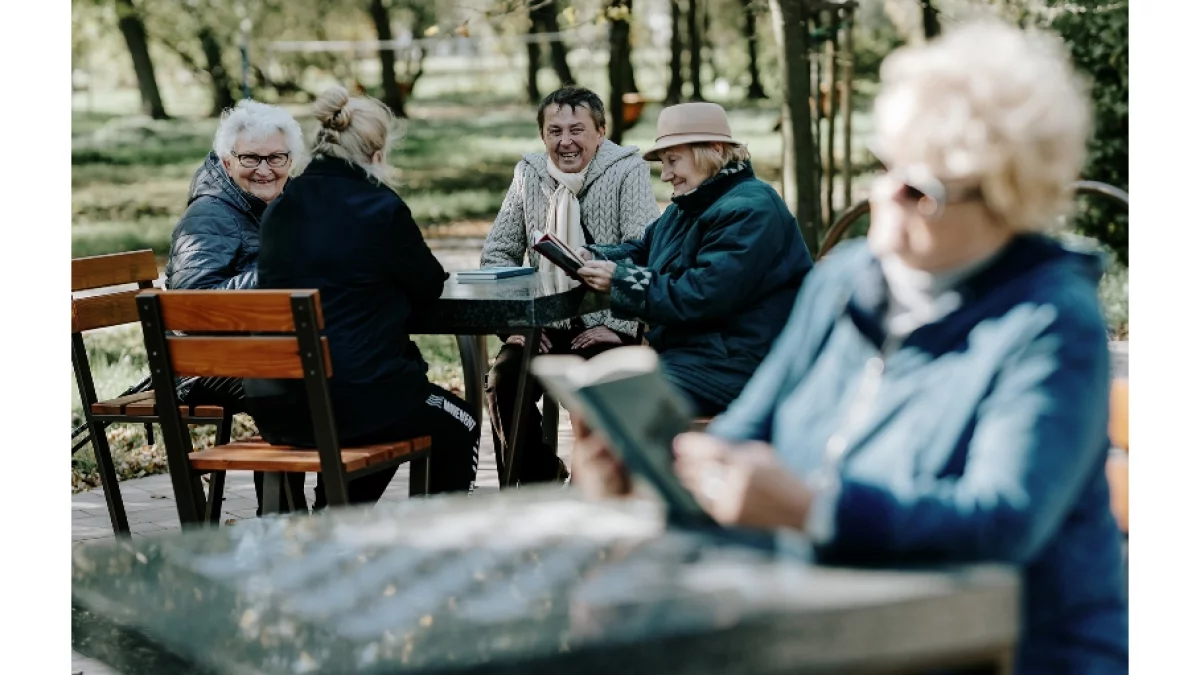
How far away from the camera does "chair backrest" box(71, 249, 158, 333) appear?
204 inches

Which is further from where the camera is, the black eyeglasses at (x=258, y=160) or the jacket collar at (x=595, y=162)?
the jacket collar at (x=595, y=162)

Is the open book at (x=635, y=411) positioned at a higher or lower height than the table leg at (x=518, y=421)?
higher

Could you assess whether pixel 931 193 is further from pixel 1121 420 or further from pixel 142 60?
pixel 142 60

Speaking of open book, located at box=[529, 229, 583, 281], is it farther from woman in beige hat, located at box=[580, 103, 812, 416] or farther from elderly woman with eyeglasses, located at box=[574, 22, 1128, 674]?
elderly woman with eyeglasses, located at box=[574, 22, 1128, 674]

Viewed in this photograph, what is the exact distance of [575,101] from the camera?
5.89m

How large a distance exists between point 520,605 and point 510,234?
14.7ft

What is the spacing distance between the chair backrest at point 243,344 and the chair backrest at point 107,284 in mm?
1002

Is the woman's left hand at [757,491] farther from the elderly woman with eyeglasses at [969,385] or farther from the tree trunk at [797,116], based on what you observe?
the tree trunk at [797,116]

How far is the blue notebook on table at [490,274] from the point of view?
5.14 metres

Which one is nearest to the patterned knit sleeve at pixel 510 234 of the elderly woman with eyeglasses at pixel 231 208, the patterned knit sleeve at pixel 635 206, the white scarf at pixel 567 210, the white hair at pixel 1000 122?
the white scarf at pixel 567 210
